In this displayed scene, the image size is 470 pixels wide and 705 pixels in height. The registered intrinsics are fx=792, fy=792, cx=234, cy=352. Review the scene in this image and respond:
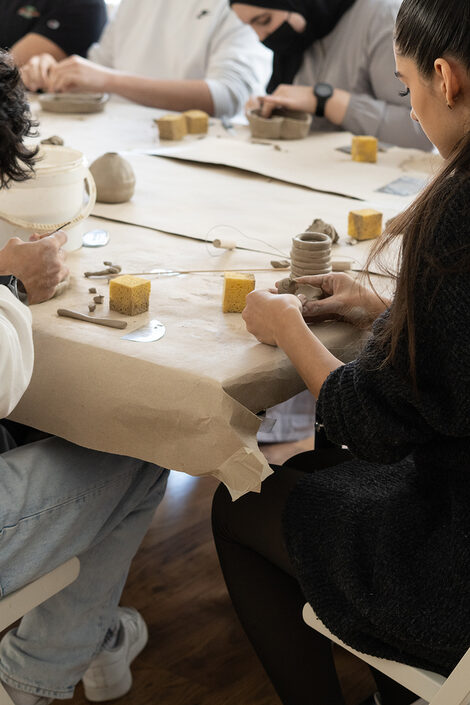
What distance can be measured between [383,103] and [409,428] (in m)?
1.68

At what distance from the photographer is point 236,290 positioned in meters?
1.14

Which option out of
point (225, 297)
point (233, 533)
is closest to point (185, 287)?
point (225, 297)

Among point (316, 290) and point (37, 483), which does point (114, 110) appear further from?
point (37, 483)

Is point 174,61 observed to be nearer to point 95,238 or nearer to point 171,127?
point 171,127

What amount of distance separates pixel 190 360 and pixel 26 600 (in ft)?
1.24

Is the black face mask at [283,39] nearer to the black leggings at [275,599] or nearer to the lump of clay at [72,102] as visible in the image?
the lump of clay at [72,102]

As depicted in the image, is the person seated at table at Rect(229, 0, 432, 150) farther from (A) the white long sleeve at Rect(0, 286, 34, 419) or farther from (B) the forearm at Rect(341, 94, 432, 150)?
(A) the white long sleeve at Rect(0, 286, 34, 419)

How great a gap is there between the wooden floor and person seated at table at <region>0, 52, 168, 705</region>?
116 mm

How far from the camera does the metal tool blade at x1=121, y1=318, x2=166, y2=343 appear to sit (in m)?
1.05

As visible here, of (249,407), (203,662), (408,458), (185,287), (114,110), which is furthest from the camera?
(114,110)

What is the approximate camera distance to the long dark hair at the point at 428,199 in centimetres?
84

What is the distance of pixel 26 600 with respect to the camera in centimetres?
103

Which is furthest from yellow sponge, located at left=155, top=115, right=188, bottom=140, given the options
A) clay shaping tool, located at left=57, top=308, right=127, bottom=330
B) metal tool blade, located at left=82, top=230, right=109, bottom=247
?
clay shaping tool, located at left=57, top=308, right=127, bottom=330

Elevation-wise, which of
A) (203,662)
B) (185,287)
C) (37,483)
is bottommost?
(203,662)
